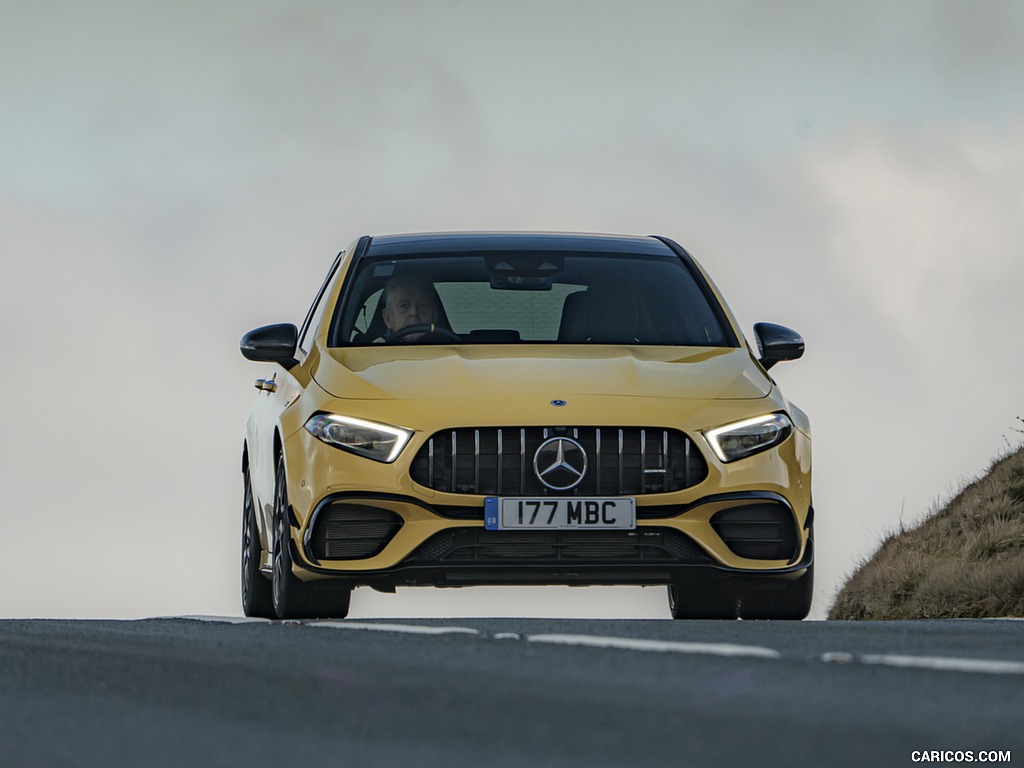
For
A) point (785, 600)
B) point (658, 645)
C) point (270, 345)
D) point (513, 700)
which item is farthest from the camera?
point (270, 345)

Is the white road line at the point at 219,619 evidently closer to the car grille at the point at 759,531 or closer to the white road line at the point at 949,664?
the car grille at the point at 759,531

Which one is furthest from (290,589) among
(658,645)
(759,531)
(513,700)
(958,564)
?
(958,564)

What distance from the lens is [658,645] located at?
5531 mm

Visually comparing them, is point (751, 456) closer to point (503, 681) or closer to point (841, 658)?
point (841, 658)

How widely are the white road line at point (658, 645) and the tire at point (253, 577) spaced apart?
4.18 m

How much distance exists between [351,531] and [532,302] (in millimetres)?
2127

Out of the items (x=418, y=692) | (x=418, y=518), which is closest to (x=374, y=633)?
(x=418, y=518)

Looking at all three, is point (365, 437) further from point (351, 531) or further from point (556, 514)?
point (556, 514)

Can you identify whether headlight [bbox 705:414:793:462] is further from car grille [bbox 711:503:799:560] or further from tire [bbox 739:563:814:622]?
tire [bbox 739:563:814:622]

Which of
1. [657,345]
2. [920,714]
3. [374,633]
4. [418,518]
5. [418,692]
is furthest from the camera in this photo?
[657,345]

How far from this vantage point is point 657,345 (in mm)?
9266

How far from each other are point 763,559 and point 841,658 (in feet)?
11.2

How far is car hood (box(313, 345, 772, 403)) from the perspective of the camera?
331 inches

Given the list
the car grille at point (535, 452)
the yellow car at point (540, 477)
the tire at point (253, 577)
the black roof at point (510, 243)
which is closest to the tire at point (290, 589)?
the yellow car at point (540, 477)
